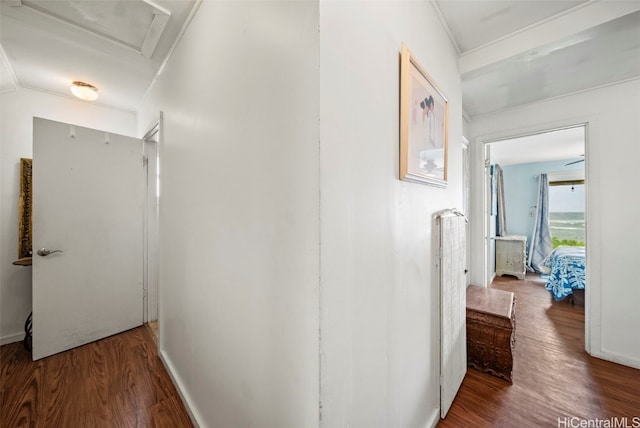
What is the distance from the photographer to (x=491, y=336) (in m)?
1.79

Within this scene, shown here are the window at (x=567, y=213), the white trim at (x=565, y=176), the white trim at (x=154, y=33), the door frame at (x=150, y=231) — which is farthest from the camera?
the window at (x=567, y=213)

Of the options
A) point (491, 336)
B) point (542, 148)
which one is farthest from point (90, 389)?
point (542, 148)

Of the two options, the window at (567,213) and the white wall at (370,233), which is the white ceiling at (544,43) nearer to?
the white wall at (370,233)

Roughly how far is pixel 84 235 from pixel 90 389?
1.36 meters

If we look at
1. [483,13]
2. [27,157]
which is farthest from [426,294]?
[27,157]

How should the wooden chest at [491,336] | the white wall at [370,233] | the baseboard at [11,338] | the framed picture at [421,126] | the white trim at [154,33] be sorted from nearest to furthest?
the white wall at [370,233] < the framed picture at [421,126] < the white trim at [154,33] < the wooden chest at [491,336] < the baseboard at [11,338]

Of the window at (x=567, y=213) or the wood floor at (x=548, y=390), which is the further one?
the window at (x=567, y=213)

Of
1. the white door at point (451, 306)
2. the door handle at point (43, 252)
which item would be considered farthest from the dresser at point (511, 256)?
the door handle at point (43, 252)

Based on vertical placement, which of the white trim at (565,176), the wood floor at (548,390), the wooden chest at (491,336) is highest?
the white trim at (565,176)

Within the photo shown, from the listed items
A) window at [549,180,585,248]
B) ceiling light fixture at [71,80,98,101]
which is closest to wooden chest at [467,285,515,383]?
ceiling light fixture at [71,80,98,101]

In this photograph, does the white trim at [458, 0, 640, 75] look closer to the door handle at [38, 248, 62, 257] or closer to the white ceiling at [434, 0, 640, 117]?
the white ceiling at [434, 0, 640, 117]

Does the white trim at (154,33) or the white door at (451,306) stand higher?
the white trim at (154,33)

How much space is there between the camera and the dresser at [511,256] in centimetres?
457

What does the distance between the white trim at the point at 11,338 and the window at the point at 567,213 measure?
8925 mm
